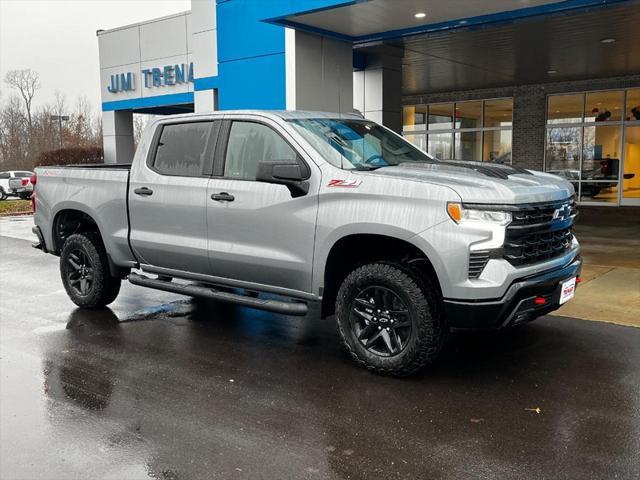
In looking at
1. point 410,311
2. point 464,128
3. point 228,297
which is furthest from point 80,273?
point 464,128

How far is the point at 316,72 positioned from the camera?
1134 cm

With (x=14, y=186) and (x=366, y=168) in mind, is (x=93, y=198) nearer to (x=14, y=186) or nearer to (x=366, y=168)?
(x=366, y=168)

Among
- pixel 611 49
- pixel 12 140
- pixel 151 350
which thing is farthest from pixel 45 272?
pixel 12 140

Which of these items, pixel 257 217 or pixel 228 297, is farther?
pixel 228 297

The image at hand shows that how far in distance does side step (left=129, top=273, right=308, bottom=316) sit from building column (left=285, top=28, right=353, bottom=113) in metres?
5.48

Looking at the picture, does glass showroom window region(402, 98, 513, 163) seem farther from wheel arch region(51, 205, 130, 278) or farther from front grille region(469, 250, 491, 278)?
front grille region(469, 250, 491, 278)

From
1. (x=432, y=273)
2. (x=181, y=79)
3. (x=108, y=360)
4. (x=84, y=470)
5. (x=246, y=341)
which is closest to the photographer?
(x=84, y=470)

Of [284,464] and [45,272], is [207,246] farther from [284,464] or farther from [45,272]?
[45,272]

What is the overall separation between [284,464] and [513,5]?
27.8 ft

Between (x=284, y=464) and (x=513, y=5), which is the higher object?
(x=513, y=5)

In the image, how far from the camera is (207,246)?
5816 millimetres

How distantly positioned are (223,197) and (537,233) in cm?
266

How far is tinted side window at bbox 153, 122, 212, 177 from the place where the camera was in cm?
602

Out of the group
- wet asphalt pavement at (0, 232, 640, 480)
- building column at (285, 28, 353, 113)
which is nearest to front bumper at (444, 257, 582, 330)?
wet asphalt pavement at (0, 232, 640, 480)
